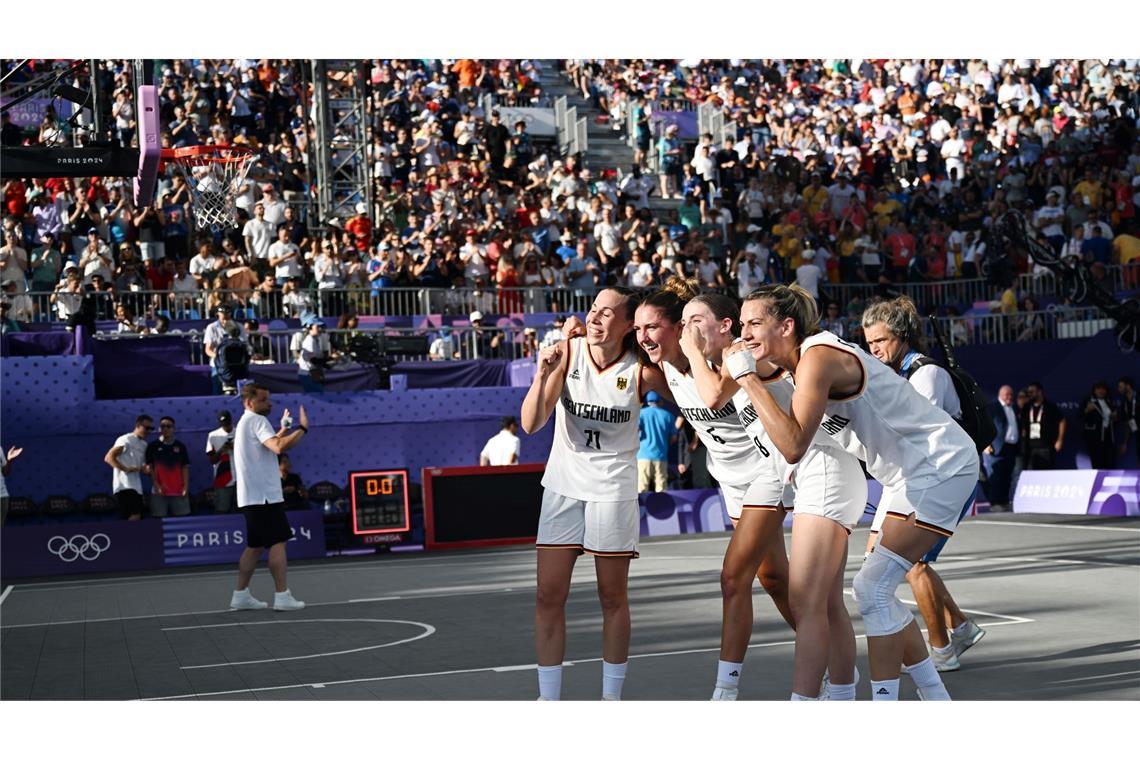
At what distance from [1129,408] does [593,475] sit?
58.1 ft

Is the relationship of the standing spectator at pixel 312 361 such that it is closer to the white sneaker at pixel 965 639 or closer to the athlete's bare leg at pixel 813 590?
the white sneaker at pixel 965 639

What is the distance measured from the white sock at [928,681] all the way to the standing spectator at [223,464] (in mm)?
15048

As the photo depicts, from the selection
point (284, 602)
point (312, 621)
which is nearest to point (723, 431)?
point (312, 621)

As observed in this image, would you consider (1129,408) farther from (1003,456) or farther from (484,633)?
(484,633)

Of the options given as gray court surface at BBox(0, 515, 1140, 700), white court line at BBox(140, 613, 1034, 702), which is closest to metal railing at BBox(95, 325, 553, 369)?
gray court surface at BBox(0, 515, 1140, 700)

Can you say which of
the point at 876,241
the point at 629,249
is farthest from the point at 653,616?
the point at 876,241

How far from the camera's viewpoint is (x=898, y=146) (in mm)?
31094

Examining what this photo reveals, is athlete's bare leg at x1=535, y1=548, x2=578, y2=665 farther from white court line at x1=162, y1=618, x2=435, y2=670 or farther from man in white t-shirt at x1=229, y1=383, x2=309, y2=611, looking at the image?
man in white t-shirt at x1=229, y1=383, x2=309, y2=611

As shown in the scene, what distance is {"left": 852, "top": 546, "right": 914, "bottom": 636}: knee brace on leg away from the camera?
19.6ft

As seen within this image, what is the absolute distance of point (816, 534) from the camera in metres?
6.11

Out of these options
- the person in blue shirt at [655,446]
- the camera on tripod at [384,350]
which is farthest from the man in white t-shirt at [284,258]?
the person in blue shirt at [655,446]

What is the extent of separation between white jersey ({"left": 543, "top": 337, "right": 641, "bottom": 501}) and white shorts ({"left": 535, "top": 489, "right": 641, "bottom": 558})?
47 mm

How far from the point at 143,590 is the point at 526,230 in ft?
41.1

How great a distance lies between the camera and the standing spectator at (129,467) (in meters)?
19.7
